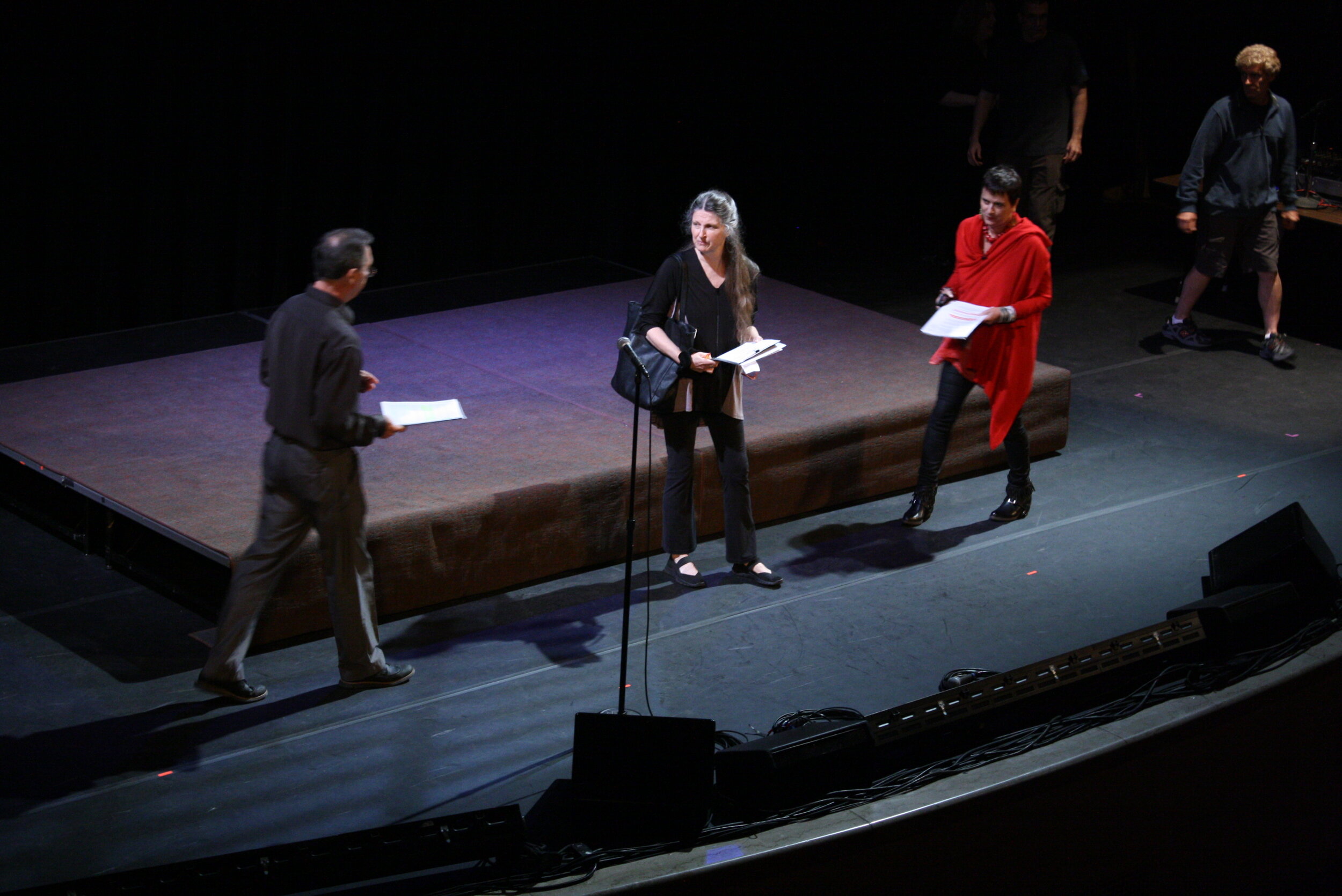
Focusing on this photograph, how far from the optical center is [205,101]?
7023mm

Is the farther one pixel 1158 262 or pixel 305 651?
pixel 1158 262

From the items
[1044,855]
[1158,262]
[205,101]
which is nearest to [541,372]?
[205,101]

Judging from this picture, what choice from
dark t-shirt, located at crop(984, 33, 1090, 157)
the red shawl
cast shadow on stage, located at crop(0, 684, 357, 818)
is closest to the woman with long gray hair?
the red shawl

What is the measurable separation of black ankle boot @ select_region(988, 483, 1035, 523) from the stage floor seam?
96 mm

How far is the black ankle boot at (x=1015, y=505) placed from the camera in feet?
19.2

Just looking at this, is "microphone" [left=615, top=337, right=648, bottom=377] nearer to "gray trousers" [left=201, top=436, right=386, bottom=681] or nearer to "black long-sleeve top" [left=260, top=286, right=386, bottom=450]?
"black long-sleeve top" [left=260, top=286, right=386, bottom=450]

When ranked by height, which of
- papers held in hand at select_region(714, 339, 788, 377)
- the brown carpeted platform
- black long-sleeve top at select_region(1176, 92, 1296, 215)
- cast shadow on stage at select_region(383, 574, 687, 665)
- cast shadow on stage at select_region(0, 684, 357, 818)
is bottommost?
cast shadow on stage at select_region(0, 684, 357, 818)

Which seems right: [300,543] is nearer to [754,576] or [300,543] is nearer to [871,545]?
[754,576]

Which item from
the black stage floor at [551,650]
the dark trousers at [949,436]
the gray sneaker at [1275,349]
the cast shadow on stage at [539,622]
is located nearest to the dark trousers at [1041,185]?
the gray sneaker at [1275,349]

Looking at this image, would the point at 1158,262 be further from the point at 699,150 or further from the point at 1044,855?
the point at 1044,855

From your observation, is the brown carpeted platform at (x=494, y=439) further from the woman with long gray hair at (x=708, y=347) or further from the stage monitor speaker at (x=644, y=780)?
the stage monitor speaker at (x=644, y=780)

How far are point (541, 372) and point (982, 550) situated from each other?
2.02 metres

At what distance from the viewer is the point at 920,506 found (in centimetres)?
579

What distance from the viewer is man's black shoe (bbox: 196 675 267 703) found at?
4.34 meters
